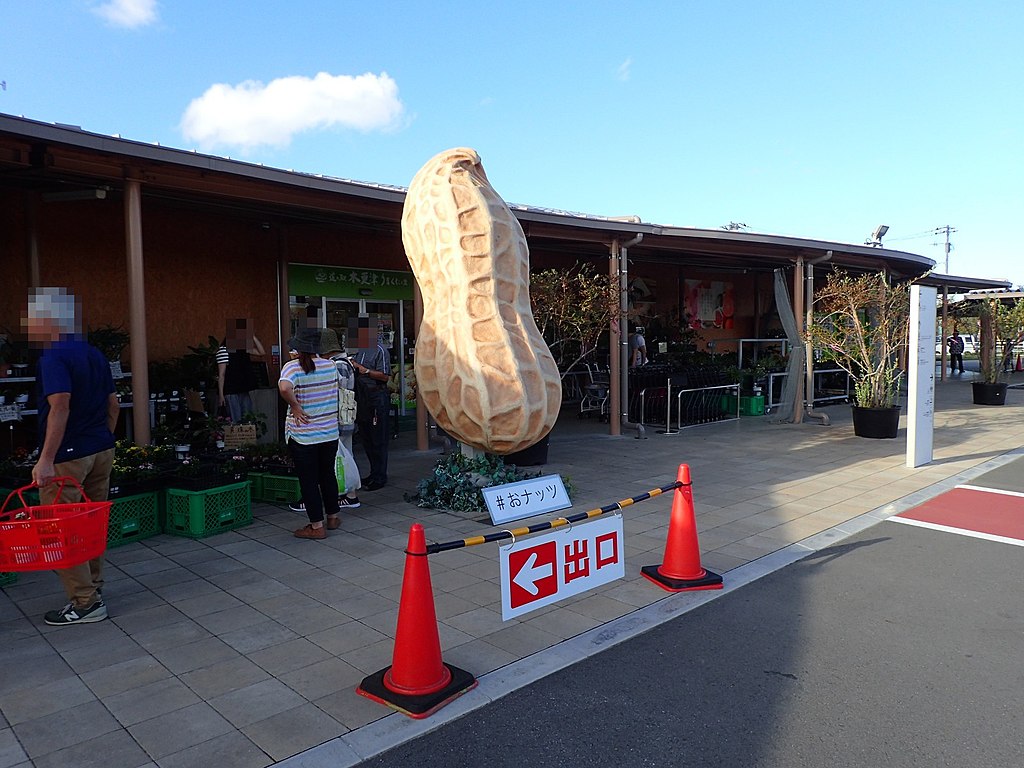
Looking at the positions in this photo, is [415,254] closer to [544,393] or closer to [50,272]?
[544,393]

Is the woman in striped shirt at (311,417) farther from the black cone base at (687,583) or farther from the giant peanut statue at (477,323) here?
the black cone base at (687,583)

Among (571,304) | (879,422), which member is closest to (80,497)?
(571,304)

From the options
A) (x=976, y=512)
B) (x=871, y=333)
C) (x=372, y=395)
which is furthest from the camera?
(x=871, y=333)

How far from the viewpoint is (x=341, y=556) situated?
5699 millimetres

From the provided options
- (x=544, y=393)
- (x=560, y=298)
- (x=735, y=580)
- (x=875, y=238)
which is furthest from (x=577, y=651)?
(x=875, y=238)

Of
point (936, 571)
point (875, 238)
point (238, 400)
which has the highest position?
point (875, 238)

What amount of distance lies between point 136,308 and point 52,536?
3.60 metres

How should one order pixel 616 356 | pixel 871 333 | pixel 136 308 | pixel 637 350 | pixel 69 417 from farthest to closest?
pixel 637 350
pixel 871 333
pixel 616 356
pixel 136 308
pixel 69 417

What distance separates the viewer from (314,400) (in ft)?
19.6

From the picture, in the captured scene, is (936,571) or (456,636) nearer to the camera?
(456,636)

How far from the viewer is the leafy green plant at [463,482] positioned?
23.1 feet

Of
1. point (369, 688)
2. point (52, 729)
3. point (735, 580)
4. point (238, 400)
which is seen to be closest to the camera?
point (52, 729)

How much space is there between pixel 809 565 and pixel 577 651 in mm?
2464

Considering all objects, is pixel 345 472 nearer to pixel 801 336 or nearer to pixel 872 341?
pixel 872 341
